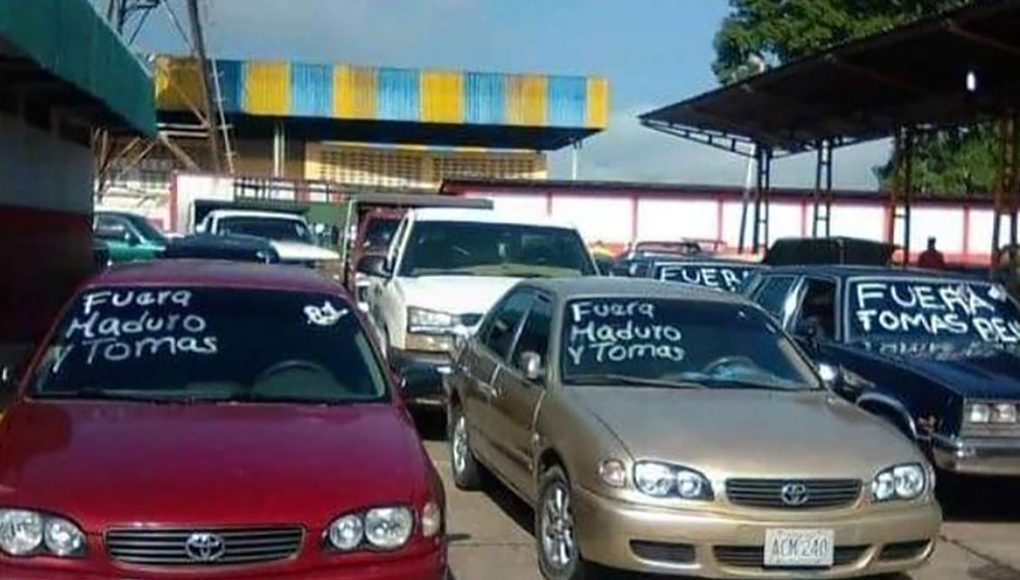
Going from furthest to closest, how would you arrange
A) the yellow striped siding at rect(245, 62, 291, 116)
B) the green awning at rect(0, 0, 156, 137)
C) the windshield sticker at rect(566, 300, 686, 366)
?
the yellow striped siding at rect(245, 62, 291, 116) → the green awning at rect(0, 0, 156, 137) → the windshield sticker at rect(566, 300, 686, 366)

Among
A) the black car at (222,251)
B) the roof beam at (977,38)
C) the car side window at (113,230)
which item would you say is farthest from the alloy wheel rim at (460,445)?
the car side window at (113,230)

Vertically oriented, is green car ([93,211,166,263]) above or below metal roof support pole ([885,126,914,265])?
below

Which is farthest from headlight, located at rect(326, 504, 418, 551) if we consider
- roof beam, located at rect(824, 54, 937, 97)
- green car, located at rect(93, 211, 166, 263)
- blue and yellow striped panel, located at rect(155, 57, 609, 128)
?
blue and yellow striped panel, located at rect(155, 57, 609, 128)

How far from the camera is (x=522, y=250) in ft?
43.7

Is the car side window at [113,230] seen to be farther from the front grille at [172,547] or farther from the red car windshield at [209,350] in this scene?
the front grille at [172,547]

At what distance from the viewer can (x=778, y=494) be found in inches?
262

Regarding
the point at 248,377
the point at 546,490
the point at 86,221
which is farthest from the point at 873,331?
the point at 86,221

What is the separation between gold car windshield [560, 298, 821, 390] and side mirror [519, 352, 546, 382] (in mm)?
130

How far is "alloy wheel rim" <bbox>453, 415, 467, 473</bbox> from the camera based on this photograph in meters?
9.95

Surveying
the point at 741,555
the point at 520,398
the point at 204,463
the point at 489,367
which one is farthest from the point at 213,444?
the point at 489,367

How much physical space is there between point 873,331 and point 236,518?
21.5 feet

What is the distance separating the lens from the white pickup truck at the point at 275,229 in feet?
80.3

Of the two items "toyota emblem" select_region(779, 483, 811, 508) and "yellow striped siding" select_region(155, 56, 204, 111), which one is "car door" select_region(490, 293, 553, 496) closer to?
"toyota emblem" select_region(779, 483, 811, 508)

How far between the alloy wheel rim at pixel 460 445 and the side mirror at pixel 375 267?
3.29 m
